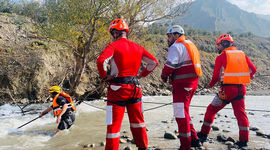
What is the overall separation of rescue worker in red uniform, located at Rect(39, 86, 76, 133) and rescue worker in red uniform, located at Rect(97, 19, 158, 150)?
3.20 metres

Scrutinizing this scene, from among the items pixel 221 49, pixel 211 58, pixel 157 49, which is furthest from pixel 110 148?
pixel 211 58

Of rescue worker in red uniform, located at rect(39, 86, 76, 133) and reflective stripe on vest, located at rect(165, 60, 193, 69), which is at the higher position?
reflective stripe on vest, located at rect(165, 60, 193, 69)

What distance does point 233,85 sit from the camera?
433 cm

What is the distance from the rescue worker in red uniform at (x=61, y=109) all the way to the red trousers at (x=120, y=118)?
319cm

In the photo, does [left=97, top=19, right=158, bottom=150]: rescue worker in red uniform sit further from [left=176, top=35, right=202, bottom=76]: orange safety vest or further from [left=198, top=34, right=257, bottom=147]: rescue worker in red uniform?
[left=198, top=34, right=257, bottom=147]: rescue worker in red uniform

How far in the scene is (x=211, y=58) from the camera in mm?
36500

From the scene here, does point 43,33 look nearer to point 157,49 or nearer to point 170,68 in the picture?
point 170,68

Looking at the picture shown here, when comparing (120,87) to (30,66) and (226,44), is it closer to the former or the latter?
(226,44)

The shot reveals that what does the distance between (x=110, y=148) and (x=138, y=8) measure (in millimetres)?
7886

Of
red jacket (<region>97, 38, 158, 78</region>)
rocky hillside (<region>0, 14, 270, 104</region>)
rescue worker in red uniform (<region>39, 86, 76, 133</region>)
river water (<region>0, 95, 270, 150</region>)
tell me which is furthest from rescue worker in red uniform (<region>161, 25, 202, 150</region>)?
rocky hillside (<region>0, 14, 270, 104</region>)

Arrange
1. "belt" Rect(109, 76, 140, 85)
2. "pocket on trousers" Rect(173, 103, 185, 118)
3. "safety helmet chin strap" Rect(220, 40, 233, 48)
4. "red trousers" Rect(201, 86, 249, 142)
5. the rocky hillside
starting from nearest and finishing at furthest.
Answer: "belt" Rect(109, 76, 140, 85) → "pocket on trousers" Rect(173, 103, 185, 118) → "red trousers" Rect(201, 86, 249, 142) → "safety helmet chin strap" Rect(220, 40, 233, 48) → the rocky hillside

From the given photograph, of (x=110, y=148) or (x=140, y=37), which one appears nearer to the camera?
(x=110, y=148)

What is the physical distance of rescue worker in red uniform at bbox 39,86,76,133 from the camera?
5.92 m

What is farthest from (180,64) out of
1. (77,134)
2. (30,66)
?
(30,66)
